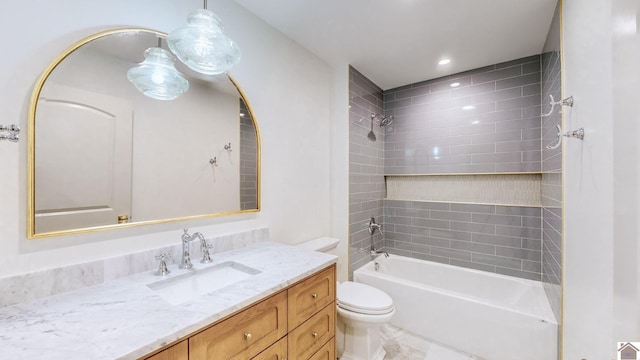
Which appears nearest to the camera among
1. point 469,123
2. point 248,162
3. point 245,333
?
point 245,333

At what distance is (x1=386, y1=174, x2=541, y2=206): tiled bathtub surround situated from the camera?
7.98 feet

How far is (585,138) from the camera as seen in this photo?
115 cm

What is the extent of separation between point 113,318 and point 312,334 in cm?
87

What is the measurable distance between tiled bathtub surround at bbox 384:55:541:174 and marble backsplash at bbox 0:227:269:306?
2.54m

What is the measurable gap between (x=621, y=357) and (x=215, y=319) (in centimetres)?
116

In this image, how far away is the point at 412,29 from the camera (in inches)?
76.8

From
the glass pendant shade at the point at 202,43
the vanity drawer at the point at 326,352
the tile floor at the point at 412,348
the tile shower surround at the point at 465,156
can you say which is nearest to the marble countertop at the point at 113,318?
the vanity drawer at the point at 326,352

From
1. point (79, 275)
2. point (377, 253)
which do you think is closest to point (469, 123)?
point (377, 253)

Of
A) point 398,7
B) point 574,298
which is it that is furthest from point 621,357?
point 398,7

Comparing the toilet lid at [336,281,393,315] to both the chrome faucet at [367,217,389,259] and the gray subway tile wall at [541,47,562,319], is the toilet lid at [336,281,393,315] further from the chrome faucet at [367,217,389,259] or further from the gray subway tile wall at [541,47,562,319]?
the gray subway tile wall at [541,47,562,319]

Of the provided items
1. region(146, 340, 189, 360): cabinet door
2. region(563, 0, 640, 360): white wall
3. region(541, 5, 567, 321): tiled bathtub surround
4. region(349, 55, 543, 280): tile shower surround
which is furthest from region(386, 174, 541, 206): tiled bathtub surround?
region(146, 340, 189, 360): cabinet door

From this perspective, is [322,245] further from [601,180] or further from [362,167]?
[601,180]

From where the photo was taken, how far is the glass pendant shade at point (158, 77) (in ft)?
4.04

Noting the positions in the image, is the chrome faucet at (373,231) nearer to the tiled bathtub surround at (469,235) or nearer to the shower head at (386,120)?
the tiled bathtub surround at (469,235)
